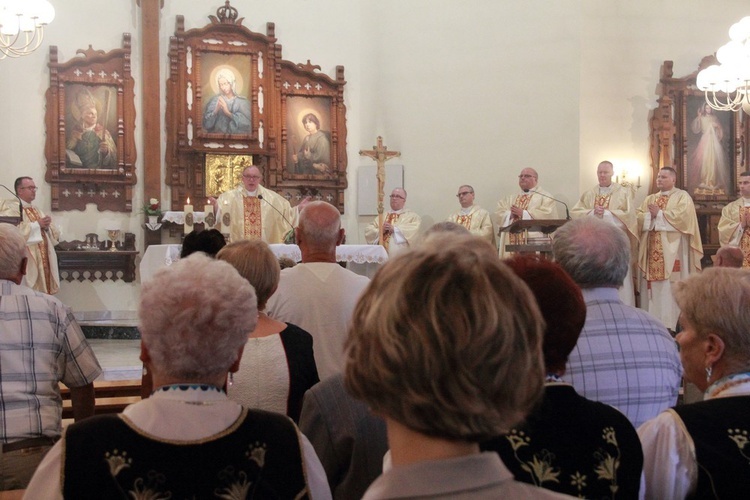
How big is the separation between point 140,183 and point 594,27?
7.13m

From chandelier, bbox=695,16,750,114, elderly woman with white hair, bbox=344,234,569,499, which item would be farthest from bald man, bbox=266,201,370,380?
chandelier, bbox=695,16,750,114

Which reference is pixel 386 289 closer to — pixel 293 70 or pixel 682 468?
pixel 682 468

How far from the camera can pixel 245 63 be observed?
12016 mm

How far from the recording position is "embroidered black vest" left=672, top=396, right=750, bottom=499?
6.08 feet

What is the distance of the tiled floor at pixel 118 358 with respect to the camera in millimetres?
7484

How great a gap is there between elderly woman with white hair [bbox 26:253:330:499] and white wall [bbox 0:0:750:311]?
1017 cm

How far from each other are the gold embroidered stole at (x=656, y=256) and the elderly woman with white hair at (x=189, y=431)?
10347mm

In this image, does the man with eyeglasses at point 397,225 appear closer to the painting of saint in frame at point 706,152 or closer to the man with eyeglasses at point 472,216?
the man with eyeglasses at point 472,216

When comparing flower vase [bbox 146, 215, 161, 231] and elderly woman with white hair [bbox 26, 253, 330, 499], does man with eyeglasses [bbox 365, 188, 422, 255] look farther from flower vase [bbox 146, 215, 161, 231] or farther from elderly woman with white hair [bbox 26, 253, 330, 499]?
elderly woman with white hair [bbox 26, 253, 330, 499]

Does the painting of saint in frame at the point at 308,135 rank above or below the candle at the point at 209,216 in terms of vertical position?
above

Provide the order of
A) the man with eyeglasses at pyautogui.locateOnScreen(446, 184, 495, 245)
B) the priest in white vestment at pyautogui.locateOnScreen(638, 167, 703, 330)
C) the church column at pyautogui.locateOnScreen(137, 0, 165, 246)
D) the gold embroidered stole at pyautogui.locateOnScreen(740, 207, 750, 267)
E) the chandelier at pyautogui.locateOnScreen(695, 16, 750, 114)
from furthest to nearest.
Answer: the man with eyeglasses at pyautogui.locateOnScreen(446, 184, 495, 245) → the church column at pyautogui.locateOnScreen(137, 0, 165, 246) → the priest in white vestment at pyautogui.locateOnScreen(638, 167, 703, 330) → the gold embroidered stole at pyautogui.locateOnScreen(740, 207, 750, 267) → the chandelier at pyautogui.locateOnScreen(695, 16, 750, 114)

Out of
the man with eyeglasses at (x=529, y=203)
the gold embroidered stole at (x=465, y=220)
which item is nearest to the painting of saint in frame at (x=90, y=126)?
the gold embroidered stole at (x=465, y=220)

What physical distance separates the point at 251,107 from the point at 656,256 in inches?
247

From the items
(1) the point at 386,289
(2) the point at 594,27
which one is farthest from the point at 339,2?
(1) the point at 386,289
